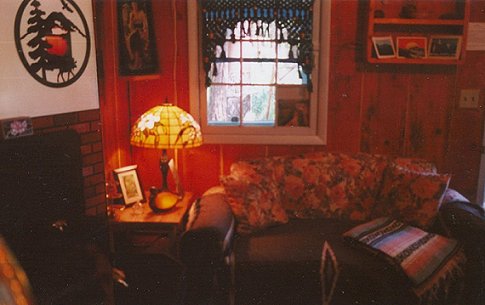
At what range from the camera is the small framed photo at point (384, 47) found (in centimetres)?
323

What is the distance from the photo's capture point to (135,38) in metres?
3.11

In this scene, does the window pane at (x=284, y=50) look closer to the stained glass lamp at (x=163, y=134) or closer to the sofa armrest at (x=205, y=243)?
the stained glass lamp at (x=163, y=134)

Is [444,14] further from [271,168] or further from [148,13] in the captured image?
[148,13]

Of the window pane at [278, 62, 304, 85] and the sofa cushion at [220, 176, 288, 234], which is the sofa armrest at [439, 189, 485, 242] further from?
the window pane at [278, 62, 304, 85]

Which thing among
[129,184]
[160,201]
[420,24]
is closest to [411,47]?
[420,24]

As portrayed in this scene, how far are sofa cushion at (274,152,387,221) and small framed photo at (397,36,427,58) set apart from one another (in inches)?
30.8

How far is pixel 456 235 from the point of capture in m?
2.67

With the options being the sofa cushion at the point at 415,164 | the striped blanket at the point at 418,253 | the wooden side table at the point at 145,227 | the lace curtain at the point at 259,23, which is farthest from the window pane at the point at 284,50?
the striped blanket at the point at 418,253

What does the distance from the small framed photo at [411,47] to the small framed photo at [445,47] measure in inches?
1.8

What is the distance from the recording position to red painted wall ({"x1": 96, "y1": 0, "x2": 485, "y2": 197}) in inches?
132

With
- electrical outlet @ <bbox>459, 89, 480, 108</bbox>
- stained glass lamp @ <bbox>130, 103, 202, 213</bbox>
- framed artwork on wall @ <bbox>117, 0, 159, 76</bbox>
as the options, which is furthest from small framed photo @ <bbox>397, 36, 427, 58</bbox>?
framed artwork on wall @ <bbox>117, 0, 159, 76</bbox>

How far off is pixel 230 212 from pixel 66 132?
3.40 feet

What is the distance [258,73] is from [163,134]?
3.06 feet

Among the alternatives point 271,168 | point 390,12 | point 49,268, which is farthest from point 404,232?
point 49,268
